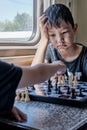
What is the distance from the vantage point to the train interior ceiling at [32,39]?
1815 mm

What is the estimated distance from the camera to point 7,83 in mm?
754

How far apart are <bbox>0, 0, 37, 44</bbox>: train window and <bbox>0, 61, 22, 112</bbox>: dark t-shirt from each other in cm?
110

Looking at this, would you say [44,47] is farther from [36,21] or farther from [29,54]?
[36,21]

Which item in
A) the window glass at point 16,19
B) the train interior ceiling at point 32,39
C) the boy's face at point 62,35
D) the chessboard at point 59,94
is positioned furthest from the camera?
the window glass at point 16,19

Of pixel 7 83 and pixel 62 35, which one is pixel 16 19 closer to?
pixel 62 35

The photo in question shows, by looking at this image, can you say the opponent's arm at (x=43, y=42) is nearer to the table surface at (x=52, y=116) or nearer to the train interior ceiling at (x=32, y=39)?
the train interior ceiling at (x=32, y=39)

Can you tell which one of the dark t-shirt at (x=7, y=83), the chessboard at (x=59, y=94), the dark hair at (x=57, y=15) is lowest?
the chessboard at (x=59, y=94)

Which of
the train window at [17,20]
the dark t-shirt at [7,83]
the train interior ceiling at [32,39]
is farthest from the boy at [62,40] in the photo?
the dark t-shirt at [7,83]

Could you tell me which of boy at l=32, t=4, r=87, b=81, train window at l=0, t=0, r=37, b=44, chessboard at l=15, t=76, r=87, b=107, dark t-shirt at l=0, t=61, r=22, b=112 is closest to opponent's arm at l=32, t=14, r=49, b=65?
boy at l=32, t=4, r=87, b=81

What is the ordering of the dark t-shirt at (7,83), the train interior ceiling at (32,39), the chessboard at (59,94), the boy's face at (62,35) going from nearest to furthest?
the dark t-shirt at (7,83) → the chessboard at (59,94) → the boy's face at (62,35) → the train interior ceiling at (32,39)

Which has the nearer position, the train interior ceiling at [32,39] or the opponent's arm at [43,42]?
the opponent's arm at [43,42]

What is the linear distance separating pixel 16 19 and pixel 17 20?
2 centimetres

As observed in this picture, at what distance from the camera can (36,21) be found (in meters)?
2.24

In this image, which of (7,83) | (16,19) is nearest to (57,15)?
(16,19)
